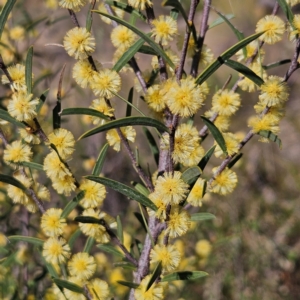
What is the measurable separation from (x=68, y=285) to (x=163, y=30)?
18.2 inches

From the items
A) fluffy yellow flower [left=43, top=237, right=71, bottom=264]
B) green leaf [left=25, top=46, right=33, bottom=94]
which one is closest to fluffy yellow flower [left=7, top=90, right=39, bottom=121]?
green leaf [left=25, top=46, right=33, bottom=94]

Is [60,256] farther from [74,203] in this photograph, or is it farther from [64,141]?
[64,141]

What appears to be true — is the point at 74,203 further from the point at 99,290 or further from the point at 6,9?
the point at 6,9

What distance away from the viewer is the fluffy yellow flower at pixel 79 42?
2.11 ft

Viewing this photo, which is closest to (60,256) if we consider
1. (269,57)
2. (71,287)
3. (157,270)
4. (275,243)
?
(71,287)

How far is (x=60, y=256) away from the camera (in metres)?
0.77

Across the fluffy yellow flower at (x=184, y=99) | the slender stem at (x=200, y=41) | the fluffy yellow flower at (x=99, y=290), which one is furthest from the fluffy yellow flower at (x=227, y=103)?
the fluffy yellow flower at (x=99, y=290)

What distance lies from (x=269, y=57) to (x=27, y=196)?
3.48 metres

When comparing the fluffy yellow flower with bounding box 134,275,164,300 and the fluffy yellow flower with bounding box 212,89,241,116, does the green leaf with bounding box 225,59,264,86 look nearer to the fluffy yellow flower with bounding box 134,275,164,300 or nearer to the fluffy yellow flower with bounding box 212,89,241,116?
the fluffy yellow flower with bounding box 212,89,241,116

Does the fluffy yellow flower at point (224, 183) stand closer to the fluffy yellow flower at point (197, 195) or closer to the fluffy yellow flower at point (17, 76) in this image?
the fluffy yellow flower at point (197, 195)

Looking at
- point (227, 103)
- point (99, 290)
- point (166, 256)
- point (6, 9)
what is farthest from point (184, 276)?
point (6, 9)

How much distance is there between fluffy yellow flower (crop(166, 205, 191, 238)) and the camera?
68cm

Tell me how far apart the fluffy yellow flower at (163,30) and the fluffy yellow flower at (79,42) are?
0.33 ft

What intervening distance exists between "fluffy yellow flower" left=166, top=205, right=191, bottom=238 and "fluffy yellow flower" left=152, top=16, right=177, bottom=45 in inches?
10.3
